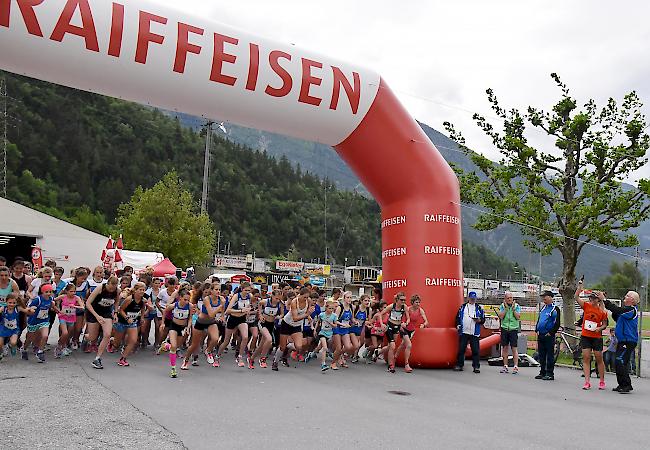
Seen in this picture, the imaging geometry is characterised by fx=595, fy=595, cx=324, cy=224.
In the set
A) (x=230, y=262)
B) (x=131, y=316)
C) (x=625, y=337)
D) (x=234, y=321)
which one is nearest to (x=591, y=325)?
(x=625, y=337)

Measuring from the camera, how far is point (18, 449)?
4734mm

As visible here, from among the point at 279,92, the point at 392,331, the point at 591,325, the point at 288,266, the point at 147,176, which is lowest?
the point at 392,331

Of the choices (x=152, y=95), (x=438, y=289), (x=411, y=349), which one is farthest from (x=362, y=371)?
(x=152, y=95)

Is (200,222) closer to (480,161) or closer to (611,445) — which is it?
(480,161)

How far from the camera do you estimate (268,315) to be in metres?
10.7

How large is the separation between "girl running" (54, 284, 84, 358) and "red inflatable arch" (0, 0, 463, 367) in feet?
11.4

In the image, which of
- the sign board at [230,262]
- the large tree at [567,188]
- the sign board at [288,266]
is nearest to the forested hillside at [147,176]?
the sign board at [288,266]

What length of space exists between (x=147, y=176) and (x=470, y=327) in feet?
290

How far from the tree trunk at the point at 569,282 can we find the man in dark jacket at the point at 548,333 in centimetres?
541

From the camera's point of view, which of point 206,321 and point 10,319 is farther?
point 206,321

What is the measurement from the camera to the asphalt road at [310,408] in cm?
557

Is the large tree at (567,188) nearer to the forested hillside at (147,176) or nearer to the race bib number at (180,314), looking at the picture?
the race bib number at (180,314)

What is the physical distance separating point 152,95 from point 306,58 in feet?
8.68

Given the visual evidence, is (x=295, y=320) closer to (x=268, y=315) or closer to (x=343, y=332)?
(x=268, y=315)
